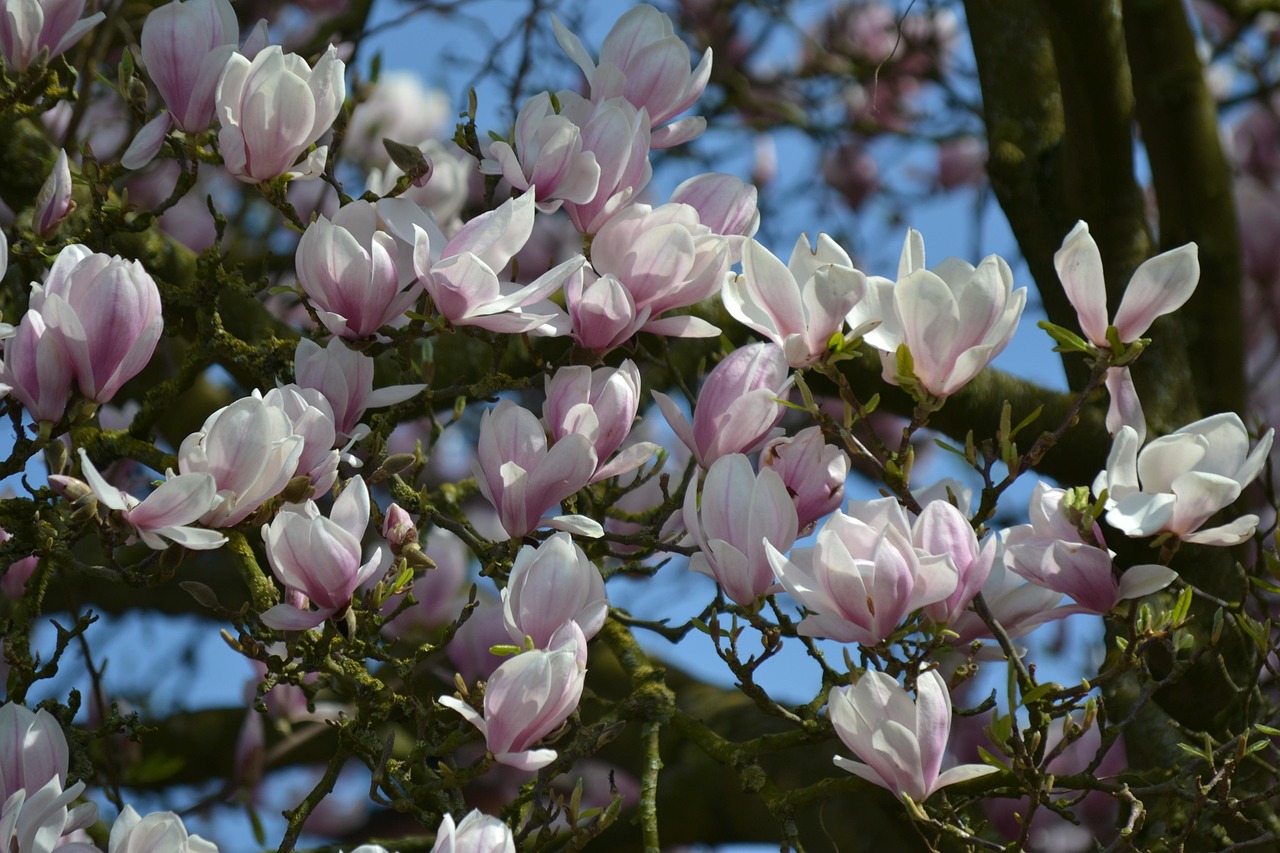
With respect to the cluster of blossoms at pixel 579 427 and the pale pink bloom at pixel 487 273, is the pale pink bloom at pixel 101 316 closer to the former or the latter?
the cluster of blossoms at pixel 579 427

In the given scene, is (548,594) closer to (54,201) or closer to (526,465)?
(526,465)

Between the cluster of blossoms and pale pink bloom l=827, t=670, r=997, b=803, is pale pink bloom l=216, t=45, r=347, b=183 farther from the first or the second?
pale pink bloom l=827, t=670, r=997, b=803

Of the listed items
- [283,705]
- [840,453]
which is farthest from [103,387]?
[283,705]

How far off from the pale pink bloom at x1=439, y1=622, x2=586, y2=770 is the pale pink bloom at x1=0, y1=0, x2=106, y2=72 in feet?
2.43

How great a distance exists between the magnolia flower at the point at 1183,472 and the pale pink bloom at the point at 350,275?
0.60 meters

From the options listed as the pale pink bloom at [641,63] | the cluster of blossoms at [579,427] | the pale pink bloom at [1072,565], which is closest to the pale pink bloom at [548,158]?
the cluster of blossoms at [579,427]

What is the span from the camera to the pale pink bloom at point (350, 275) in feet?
3.60

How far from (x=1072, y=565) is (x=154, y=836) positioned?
702 millimetres

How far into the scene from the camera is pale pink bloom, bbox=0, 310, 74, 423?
3.29ft

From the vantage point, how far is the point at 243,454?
0.94 meters

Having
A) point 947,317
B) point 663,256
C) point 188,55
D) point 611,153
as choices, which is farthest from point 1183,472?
point 188,55

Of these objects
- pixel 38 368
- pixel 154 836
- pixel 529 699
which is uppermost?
pixel 38 368

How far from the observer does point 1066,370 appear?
1.95 metres

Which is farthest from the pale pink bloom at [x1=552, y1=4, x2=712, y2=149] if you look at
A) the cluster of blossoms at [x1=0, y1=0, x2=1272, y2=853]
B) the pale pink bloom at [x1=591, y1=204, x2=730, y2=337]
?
the pale pink bloom at [x1=591, y1=204, x2=730, y2=337]
